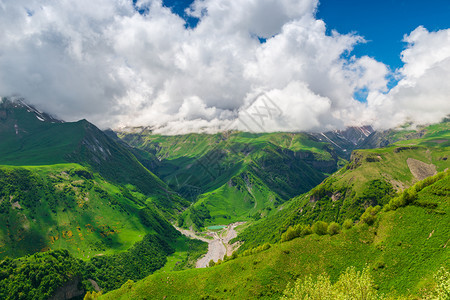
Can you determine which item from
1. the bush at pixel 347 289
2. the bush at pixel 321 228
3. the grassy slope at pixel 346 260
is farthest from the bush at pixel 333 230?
the bush at pixel 347 289

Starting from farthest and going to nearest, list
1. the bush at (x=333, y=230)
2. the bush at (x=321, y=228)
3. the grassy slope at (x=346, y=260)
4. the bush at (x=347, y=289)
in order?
the bush at (x=321, y=228) < the bush at (x=333, y=230) < the grassy slope at (x=346, y=260) < the bush at (x=347, y=289)

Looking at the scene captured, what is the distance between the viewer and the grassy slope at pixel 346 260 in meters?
75.0

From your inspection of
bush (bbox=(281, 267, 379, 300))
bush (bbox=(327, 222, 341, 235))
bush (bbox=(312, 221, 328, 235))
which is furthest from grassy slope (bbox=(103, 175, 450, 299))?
bush (bbox=(281, 267, 379, 300))

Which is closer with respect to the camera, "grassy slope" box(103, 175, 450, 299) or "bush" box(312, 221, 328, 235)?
"grassy slope" box(103, 175, 450, 299)

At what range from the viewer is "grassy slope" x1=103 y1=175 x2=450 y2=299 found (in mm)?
75000

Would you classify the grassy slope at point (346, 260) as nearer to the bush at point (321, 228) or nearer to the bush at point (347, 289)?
the bush at point (321, 228)

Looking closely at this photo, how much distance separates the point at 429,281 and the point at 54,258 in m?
238

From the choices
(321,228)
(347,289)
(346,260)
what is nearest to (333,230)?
(321,228)

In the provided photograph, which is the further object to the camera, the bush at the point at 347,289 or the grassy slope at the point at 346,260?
the grassy slope at the point at 346,260

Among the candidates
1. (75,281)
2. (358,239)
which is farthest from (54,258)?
(358,239)

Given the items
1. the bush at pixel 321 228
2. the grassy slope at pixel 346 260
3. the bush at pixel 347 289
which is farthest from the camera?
the bush at pixel 321 228

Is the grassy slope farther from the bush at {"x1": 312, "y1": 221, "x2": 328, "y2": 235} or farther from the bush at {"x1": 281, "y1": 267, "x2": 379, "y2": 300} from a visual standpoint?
the bush at {"x1": 281, "y1": 267, "x2": 379, "y2": 300}

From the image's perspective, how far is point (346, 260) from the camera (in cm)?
9206

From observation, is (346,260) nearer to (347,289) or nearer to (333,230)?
(333,230)
